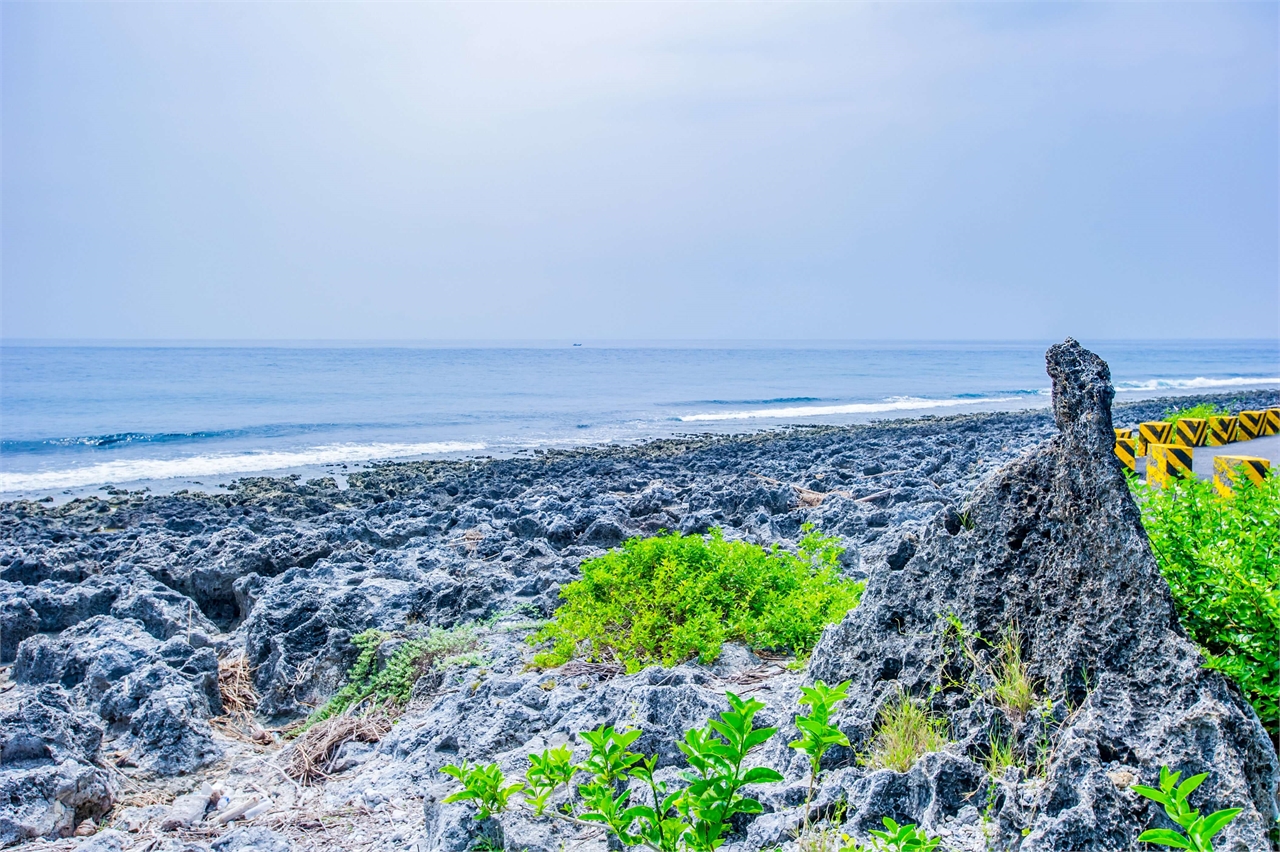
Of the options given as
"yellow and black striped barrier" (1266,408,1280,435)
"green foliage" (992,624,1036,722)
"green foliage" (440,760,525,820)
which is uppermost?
"yellow and black striped barrier" (1266,408,1280,435)

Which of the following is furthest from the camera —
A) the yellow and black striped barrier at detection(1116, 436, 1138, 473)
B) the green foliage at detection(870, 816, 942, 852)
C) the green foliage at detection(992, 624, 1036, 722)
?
the yellow and black striped barrier at detection(1116, 436, 1138, 473)

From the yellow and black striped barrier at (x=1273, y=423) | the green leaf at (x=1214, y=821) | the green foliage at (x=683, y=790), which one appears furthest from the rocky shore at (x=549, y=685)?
the yellow and black striped barrier at (x=1273, y=423)

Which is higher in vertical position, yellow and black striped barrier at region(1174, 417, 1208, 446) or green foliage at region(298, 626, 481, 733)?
yellow and black striped barrier at region(1174, 417, 1208, 446)

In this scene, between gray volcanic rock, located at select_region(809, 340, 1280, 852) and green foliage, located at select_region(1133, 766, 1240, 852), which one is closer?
green foliage, located at select_region(1133, 766, 1240, 852)

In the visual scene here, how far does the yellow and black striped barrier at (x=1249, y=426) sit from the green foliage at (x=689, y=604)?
1602cm

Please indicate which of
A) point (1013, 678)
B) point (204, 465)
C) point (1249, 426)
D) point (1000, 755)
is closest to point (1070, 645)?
point (1013, 678)

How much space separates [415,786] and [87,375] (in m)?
71.8

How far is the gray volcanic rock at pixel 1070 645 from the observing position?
8.30ft

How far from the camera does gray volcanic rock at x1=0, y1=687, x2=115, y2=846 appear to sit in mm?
3924

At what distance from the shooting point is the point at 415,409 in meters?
39.8

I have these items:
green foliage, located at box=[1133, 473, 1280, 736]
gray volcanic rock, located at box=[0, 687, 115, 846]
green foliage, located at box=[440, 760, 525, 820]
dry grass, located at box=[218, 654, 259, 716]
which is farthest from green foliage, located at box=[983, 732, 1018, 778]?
dry grass, located at box=[218, 654, 259, 716]

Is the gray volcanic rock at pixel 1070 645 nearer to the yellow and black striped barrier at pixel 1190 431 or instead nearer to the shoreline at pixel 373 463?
the yellow and black striped barrier at pixel 1190 431

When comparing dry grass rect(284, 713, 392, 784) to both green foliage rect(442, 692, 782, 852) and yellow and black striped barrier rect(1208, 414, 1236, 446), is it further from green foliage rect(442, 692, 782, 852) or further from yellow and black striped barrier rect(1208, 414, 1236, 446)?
yellow and black striped barrier rect(1208, 414, 1236, 446)

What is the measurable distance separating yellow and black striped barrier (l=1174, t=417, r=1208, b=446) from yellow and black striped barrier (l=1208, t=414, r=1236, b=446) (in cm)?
23
